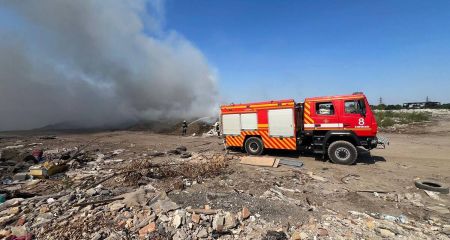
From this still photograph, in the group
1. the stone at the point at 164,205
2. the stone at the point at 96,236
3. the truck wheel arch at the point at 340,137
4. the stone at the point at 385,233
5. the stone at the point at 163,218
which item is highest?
the truck wheel arch at the point at 340,137

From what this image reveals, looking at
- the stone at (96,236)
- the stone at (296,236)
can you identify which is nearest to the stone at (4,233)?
the stone at (96,236)

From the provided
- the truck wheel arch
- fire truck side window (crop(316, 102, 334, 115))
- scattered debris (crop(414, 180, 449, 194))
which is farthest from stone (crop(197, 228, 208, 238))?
fire truck side window (crop(316, 102, 334, 115))

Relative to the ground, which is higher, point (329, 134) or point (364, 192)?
point (329, 134)

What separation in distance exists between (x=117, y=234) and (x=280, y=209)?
10.4ft

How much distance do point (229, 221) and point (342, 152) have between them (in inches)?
256

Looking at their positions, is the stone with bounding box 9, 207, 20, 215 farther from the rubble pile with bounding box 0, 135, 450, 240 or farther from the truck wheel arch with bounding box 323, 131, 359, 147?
the truck wheel arch with bounding box 323, 131, 359, 147

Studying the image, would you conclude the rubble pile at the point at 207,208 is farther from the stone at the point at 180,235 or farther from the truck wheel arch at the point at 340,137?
the truck wheel arch at the point at 340,137

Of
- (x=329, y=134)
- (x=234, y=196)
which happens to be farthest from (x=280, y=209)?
(x=329, y=134)

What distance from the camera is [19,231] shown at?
4379 millimetres

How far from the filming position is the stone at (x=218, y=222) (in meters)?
4.27

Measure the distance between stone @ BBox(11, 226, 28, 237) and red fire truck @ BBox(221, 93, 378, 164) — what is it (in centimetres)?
844

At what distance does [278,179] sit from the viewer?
7.35 m

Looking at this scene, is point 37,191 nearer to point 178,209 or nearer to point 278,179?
point 178,209

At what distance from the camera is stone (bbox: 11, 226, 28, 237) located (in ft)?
14.2
